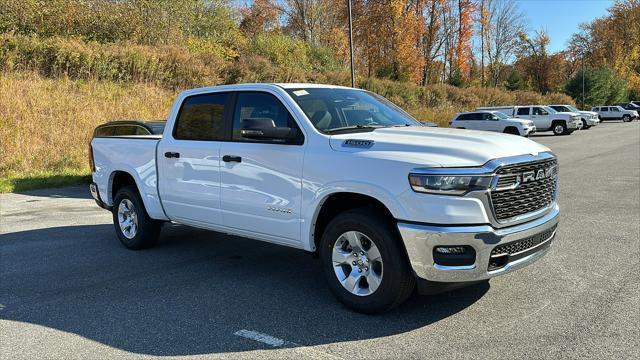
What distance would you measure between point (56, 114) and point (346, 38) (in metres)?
40.5

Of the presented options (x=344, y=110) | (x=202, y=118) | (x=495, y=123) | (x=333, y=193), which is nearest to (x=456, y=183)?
(x=333, y=193)

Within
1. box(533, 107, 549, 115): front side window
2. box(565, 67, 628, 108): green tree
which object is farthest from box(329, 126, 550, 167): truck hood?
box(565, 67, 628, 108): green tree

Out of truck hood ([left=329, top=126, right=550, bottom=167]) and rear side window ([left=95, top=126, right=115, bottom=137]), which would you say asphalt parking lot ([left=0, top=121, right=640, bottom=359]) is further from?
rear side window ([left=95, top=126, right=115, bottom=137])

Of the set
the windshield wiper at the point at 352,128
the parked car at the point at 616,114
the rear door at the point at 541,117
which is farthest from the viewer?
the parked car at the point at 616,114

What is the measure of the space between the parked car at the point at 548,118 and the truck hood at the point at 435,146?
29953 millimetres

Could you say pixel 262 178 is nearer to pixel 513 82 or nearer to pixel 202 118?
pixel 202 118

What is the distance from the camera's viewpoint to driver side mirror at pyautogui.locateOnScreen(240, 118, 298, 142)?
4645 millimetres

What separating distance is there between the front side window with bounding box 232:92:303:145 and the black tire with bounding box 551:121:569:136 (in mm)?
31867

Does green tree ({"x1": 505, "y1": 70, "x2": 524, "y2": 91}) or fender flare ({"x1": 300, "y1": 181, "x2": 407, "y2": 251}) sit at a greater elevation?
green tree ({"x1": 505, "y1": 70, "x2": 524, "y2": 91})

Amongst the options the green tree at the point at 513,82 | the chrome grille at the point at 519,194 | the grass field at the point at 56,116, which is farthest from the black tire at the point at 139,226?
the green tree at the point at 513,82

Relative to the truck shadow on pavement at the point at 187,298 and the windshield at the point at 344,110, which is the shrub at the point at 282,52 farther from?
the windshield at the point at 344,110

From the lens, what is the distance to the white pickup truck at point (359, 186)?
3.90 meters

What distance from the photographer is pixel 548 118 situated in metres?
33.5

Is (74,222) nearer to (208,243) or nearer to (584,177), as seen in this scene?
(208,243)
